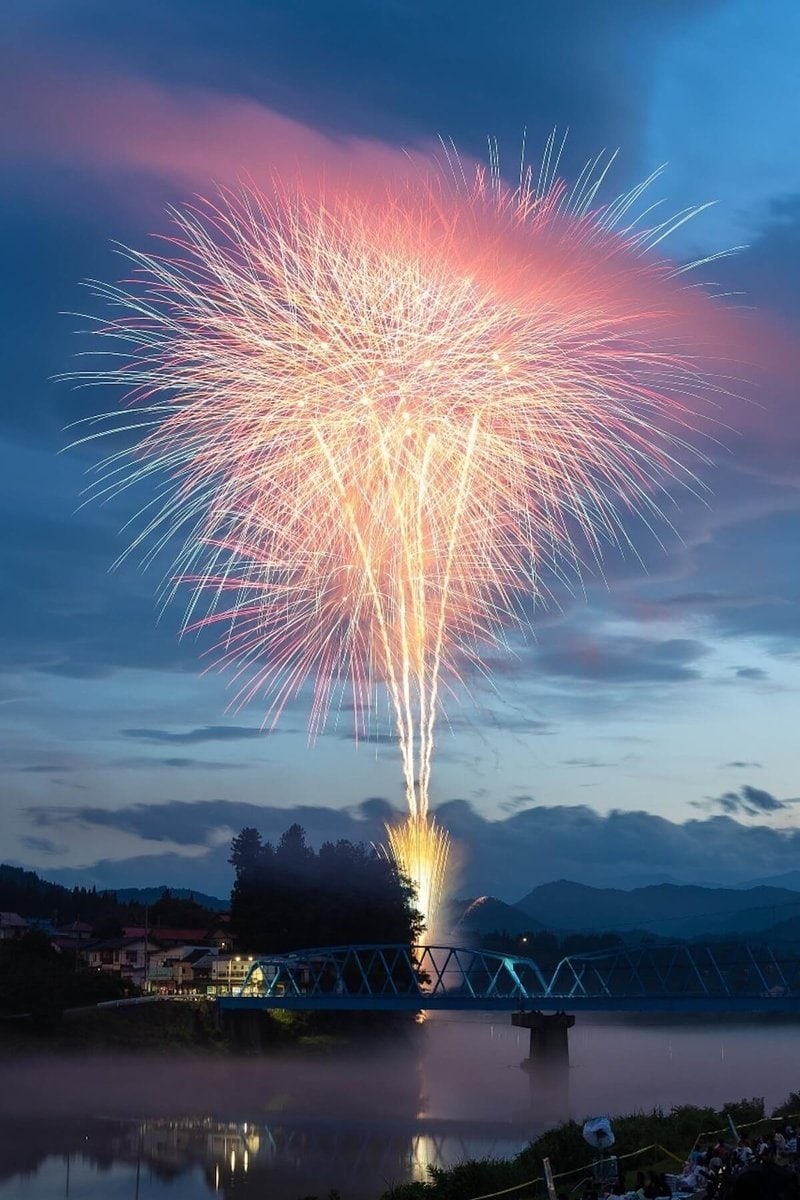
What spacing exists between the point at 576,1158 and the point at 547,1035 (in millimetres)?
40134

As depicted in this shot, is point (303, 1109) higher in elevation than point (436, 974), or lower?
lower

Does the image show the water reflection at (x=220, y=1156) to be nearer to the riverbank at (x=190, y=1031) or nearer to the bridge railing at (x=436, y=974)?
the riverbank at (x=190, y=1031)

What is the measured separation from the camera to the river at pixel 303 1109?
49.7 metres

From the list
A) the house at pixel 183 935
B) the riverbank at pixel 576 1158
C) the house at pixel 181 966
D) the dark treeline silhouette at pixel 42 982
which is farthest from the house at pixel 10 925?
the riverbank at pixel 576 1158

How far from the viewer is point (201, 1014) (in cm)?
8588

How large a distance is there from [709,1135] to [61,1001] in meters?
44.0

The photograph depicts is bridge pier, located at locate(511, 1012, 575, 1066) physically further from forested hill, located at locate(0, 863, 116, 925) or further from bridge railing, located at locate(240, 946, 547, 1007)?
forested hill, located at locate(0, 863, 116, 925)

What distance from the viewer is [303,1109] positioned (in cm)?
6550

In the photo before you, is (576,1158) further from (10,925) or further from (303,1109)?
(10,925)

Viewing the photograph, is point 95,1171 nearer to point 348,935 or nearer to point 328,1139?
point 328,1139

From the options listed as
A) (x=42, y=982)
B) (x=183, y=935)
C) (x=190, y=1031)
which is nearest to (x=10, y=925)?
(x=183, y=935)

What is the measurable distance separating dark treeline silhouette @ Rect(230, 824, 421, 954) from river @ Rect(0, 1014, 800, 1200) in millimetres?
8773

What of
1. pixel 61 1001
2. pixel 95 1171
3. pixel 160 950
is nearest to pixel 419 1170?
pixel 95 1171

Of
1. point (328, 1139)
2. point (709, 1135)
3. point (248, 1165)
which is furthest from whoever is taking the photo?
point (328, 1139)
